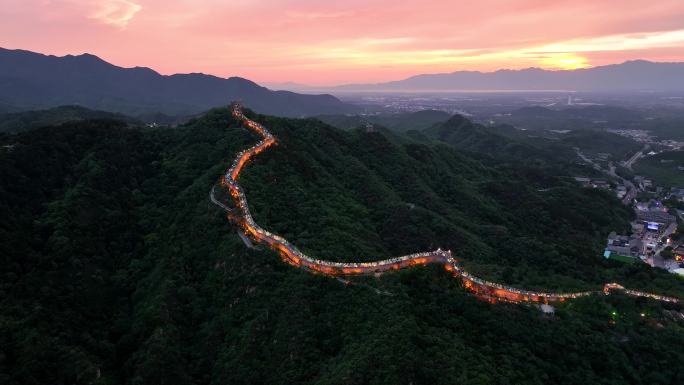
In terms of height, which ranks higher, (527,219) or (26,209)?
(26,209)

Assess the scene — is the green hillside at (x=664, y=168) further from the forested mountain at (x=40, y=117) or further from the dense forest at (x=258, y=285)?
the forested mountain at (x=40, y=117)

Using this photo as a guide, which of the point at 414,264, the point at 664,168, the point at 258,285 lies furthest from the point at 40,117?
the point at 664,168

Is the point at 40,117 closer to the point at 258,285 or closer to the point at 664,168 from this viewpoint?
the point at 258,285

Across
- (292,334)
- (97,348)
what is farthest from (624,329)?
(97,348)

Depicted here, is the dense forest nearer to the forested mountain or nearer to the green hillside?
the forested mountain

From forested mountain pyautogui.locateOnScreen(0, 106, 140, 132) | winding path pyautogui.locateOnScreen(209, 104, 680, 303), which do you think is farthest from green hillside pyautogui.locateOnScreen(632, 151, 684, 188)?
forested mountain pyautogui.locateOnScreen(0, 106, 140, 132)

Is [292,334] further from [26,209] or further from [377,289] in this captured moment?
[26,209]

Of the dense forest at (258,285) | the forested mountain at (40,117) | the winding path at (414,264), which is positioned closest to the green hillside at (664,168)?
the dense forest at (258,285)

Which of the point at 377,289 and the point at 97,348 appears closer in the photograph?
the point at 97,348
